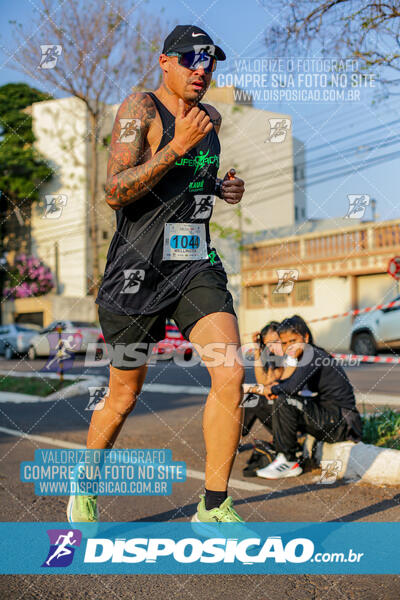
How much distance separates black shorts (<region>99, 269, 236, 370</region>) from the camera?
2.71m

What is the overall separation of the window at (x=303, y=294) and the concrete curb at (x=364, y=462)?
2311cm

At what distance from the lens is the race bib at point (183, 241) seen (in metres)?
2.80

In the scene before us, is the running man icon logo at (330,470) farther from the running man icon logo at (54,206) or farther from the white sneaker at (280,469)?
the running man icon logo at (54,206)

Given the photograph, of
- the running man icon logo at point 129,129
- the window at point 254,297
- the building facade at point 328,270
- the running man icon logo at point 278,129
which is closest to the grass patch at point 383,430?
the running man icon logo at point 278,129

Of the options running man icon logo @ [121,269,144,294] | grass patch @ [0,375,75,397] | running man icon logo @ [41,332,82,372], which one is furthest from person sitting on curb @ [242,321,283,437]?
running man icon logo @ [41,332,82,372]

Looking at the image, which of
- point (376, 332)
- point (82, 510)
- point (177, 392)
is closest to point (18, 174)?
point (376, 332)

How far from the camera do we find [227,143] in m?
25.3

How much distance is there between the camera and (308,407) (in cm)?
450

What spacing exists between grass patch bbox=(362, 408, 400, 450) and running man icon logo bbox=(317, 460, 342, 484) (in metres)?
0.57

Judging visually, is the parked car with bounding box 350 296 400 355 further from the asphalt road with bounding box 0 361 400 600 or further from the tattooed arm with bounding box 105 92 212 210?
the tattooed arm with bounding box 105 92 212 210

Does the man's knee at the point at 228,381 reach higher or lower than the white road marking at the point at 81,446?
higher

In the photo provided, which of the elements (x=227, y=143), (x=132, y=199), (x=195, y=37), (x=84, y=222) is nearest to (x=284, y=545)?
(x=132, y=199)

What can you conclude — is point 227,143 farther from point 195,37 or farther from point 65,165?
point 195,37

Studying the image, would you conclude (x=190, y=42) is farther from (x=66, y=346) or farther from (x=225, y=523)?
(x=66, y=346)
